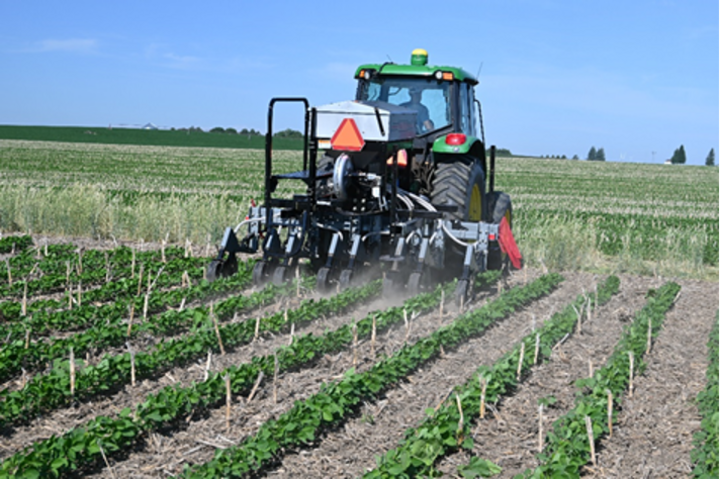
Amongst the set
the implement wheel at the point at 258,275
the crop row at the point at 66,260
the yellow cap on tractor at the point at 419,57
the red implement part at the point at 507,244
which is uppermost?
the yellow cap on tractor at the point at 419,57

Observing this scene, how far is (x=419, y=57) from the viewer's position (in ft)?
30.8

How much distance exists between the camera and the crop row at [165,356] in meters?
4.64

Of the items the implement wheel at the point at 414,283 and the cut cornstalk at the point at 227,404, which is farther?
the implement wheel at the point at 414,283

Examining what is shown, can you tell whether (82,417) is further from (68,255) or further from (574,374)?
(68,255)

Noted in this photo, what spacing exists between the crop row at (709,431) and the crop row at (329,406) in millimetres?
1907

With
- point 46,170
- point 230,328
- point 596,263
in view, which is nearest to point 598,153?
point 46,170

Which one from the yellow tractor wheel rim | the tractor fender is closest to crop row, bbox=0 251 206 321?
the tractor fender

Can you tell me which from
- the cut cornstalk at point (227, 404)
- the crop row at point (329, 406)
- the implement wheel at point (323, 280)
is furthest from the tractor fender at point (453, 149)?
the cut cornstalk at point (227, 404)

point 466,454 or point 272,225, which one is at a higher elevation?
point 272,225

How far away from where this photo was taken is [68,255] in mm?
9977

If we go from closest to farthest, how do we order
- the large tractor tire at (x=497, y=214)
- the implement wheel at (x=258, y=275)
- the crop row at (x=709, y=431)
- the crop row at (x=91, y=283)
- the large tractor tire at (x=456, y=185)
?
the crop row at (x=709, y=431), the crop row at (x=91, y=283), the implement wheel at (x=258, y=275), the large tractor tire at (x=456, y=185), the large tractor tire at (x=497, y=214)

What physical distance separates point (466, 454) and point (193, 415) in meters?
1.62

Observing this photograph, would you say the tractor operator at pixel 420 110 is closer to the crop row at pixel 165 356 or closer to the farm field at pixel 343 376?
the farm field at pixel 343 376

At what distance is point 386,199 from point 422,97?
1.72 m
